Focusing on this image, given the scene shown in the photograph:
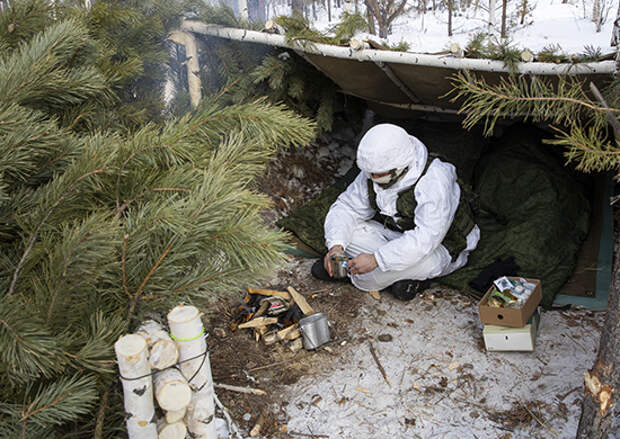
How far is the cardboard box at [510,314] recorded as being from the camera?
9.38ft

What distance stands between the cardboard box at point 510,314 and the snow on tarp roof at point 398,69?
4.41 ft

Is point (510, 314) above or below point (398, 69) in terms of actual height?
below

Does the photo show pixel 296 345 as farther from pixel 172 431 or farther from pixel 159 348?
pixel 159 348

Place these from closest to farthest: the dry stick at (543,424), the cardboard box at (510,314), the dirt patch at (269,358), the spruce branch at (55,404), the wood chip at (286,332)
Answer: the spruce branch at (55,404)
the dry stick at (543,424)
the dirt patch at (269,358)
the cardboard box at (510,314)
the wood chip at (286,332)

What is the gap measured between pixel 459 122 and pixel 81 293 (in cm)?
474

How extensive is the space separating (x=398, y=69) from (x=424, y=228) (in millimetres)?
1268

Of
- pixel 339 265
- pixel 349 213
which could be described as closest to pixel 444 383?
pixel 339 265

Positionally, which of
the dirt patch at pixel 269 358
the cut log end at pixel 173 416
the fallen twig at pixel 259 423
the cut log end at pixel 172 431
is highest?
the cut log end at pixel 173 416

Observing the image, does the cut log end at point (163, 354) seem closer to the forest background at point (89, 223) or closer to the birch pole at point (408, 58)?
the forest background at point (89, 223)

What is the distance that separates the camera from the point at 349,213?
402 centimetres

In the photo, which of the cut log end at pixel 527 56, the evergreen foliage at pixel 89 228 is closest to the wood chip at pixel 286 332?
the evergreen foliage at pixel 89 228

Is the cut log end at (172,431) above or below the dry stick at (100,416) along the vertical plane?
below

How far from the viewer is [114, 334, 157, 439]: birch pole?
1302mm

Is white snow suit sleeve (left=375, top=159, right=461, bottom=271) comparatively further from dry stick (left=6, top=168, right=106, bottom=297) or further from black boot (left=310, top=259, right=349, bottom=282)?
dry stick (left=6, top=168, right=106, bottom=297)
